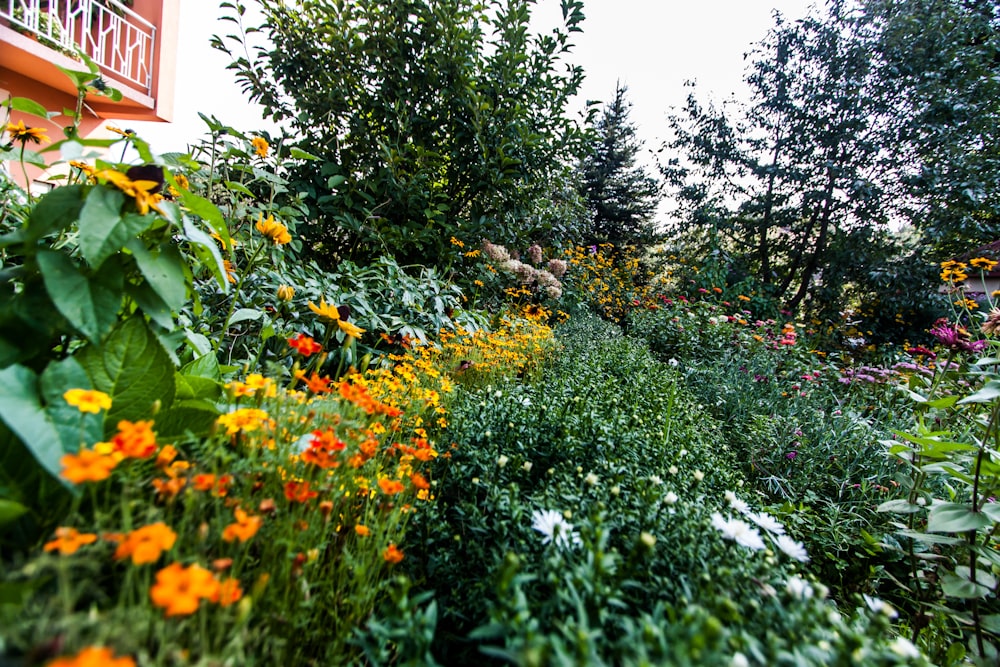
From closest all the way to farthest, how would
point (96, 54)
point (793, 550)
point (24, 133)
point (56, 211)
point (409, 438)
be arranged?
point (56, 211), point (793, 550), point (24, 133), point (409, 438), point (96, 54)

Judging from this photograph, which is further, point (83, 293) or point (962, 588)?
point (962, 588)

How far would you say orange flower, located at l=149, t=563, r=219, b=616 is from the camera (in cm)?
44

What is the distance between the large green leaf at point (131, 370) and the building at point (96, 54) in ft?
16.3

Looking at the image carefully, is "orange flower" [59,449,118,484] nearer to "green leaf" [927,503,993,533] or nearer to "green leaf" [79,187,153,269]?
"green leaf" [79,187,153,269]

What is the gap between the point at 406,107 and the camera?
3297 mm

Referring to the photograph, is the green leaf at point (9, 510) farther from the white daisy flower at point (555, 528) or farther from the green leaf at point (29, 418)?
the white daisy flower at point (555, 528)

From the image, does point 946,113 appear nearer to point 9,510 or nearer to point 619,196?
point 619,196

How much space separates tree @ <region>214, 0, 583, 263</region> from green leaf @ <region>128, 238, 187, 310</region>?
88.0 inches

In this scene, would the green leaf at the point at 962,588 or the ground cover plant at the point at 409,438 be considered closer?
the ground cover plant at the point at 409,438

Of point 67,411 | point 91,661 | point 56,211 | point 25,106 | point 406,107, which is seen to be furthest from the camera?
point 406,107

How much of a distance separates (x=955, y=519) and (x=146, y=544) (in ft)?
5.63

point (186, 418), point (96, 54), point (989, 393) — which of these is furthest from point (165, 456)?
point (96, 54)

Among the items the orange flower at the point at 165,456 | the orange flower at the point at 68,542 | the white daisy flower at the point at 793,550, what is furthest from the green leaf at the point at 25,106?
the white daisy flower at the point at 793,550

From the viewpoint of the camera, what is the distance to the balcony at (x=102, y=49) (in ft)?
14.7
